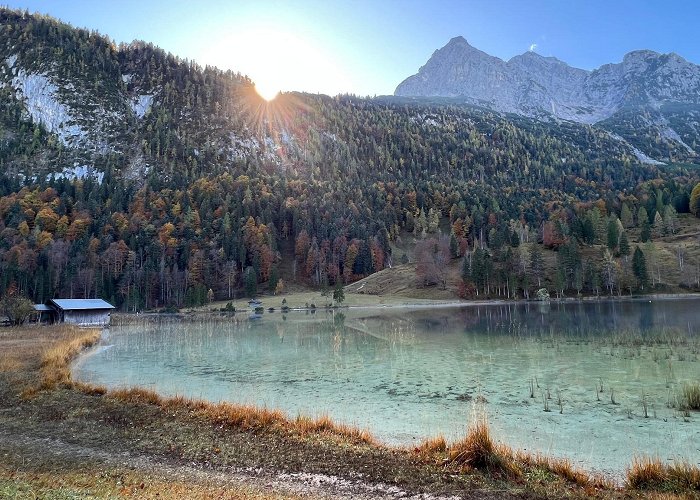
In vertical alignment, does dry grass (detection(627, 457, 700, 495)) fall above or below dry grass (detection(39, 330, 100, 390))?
above

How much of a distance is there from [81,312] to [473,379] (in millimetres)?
76645

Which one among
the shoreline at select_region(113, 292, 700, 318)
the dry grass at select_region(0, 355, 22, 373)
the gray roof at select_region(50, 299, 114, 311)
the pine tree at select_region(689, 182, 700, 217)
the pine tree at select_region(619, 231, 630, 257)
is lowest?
the shoreline at select_region(113, 292, 700, 318)

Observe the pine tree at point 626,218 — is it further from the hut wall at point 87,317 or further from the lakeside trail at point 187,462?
the lakeside trail at point 187,462

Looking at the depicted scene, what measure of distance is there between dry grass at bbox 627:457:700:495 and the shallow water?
5.15ft

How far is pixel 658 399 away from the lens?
61.4 feet

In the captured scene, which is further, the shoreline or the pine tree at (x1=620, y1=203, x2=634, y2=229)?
the pine tree at (x1=620, y1=203, x2=634, y2=229)

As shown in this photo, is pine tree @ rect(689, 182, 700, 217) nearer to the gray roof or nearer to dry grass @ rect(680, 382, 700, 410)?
dry grass @ rect(680, 382, 700, 410)

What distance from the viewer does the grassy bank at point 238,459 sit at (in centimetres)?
950

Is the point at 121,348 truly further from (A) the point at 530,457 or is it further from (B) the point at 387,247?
(B) the point at 387,247

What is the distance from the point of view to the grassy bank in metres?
9.50

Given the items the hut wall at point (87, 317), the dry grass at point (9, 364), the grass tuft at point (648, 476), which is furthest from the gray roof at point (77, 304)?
the grass tuft at point (648, 476)

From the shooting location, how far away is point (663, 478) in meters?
9.71

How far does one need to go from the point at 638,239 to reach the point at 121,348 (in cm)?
13769

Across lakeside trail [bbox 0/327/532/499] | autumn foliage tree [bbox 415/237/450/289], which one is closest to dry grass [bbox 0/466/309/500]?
lakeside trail [bbox 0/327/532/499]
